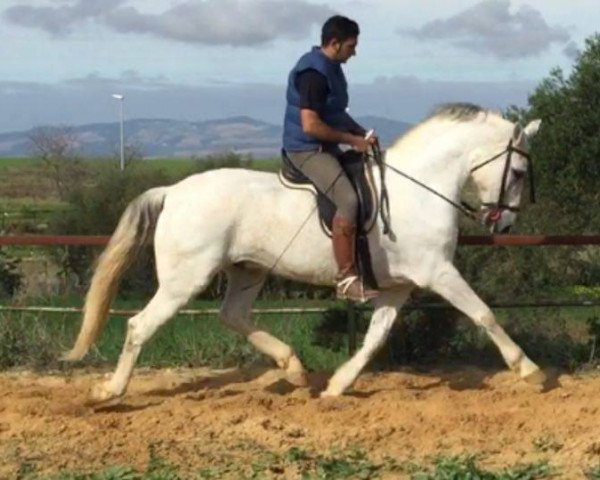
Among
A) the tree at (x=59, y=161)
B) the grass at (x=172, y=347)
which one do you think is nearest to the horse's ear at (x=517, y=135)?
the grass at (x=172, y=347)

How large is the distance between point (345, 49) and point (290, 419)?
243 centimetres

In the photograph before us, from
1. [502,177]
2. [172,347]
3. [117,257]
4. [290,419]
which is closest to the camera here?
[290,419]

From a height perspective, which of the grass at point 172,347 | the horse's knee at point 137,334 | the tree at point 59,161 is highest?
the horse's knee at point 137,334

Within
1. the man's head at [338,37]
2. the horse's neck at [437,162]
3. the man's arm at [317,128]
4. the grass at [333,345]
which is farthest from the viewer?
the grass at [333,345]

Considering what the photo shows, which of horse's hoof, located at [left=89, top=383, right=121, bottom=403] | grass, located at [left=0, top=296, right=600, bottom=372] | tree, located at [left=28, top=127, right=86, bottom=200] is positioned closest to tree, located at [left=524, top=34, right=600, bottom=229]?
tree, located at [left=28, top=127, right=86, bottom=200]

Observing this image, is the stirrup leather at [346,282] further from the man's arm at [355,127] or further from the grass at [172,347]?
the grass at [172,347]

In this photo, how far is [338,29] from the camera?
8.69 metres

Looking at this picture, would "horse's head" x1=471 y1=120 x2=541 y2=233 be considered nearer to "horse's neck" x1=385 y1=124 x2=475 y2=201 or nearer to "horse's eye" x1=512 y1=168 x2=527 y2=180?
"horse's eye" x1=512 y1=168 x2=527 y2=180

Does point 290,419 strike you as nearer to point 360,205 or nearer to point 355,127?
point 360,205

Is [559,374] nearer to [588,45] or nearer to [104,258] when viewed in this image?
[104,258]

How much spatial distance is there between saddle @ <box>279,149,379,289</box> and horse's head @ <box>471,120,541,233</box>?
30.1 inches

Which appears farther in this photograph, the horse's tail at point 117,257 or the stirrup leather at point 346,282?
the horse's tail at point 117,257

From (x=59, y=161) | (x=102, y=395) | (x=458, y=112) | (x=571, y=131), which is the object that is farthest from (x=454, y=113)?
(x=59, y=161)

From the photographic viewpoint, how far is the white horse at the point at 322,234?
8789mm
